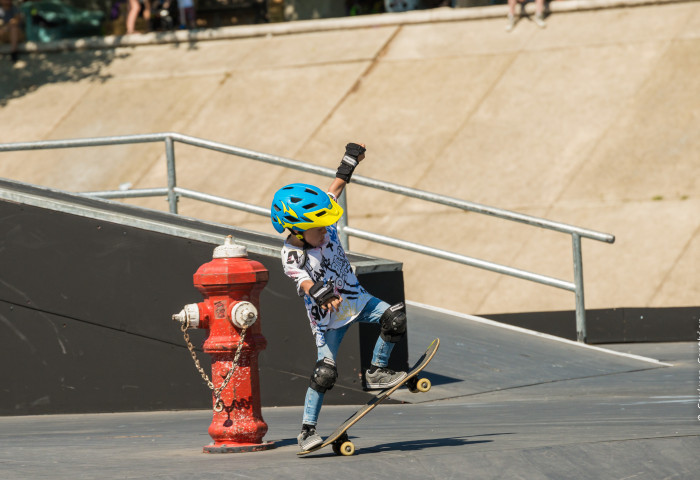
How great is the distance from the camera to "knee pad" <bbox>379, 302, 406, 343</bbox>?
236 inches

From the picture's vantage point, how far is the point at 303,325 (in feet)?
26.7

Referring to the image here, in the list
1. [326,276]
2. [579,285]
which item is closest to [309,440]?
[326,276]

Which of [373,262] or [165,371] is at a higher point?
[373,262]

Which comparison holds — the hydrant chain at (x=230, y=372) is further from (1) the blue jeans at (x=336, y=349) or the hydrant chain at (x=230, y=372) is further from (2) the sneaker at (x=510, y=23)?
(2) the sneaker at (x=510, y=23)

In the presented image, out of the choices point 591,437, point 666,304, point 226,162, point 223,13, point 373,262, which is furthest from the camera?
point 223,13

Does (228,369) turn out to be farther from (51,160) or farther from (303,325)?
(51,160)

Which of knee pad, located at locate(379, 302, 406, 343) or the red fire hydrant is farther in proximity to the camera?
the red fire hydrant

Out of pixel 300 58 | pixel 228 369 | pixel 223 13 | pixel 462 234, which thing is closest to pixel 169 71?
pixel 300 58

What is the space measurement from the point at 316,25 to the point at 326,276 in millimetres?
15075

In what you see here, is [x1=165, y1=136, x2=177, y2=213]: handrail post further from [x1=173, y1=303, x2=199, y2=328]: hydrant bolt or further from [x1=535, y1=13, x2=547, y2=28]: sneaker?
[x1=535, y1=13, x2=547, y2=28]: sneaker

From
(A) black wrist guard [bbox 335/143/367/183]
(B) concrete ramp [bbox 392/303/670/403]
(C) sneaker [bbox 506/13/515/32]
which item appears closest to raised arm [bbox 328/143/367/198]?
(A) black wrist guard [bbox 335/143/367/183]

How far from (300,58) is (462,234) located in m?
6.22

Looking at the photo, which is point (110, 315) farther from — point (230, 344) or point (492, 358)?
point (492, 358)

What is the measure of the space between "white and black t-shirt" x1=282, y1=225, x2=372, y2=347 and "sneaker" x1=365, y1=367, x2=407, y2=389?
33cm
